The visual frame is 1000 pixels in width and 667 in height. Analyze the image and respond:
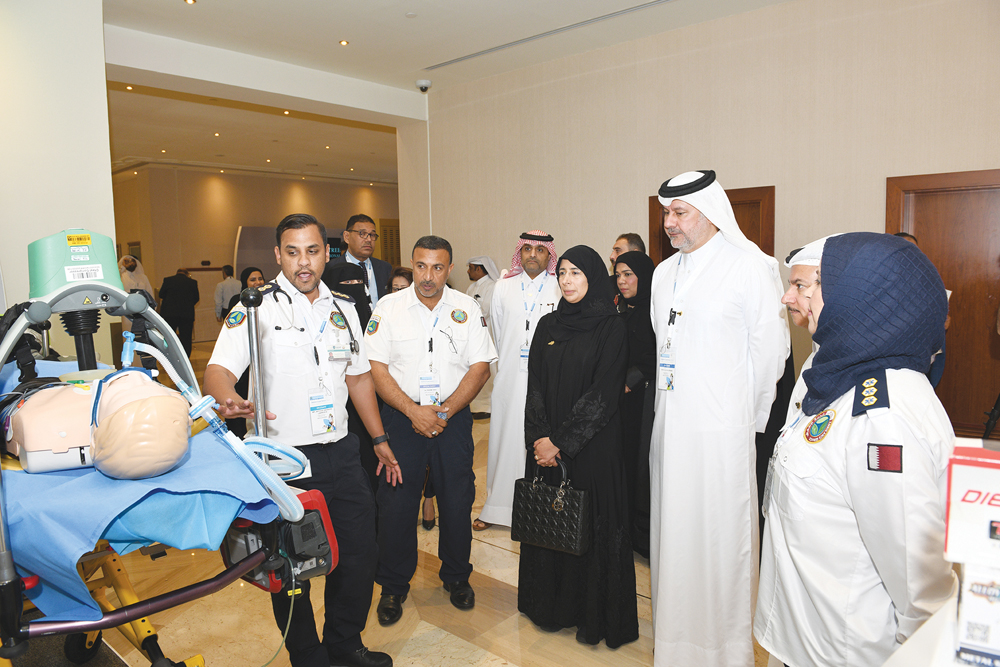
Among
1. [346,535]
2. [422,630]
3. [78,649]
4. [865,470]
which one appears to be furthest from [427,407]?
[865,470]

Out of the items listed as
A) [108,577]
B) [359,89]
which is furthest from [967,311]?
[359,89]

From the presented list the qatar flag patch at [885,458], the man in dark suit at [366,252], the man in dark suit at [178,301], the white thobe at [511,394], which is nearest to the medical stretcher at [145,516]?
the qatar flag patch at [885,458]

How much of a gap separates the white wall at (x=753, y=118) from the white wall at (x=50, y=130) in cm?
385

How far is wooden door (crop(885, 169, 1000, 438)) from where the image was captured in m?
4.40

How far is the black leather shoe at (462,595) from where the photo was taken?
3.06m

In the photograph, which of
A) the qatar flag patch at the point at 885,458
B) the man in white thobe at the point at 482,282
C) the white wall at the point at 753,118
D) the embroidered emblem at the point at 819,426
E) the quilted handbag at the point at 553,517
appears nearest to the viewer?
the qatar flag patch at the point at 885,458

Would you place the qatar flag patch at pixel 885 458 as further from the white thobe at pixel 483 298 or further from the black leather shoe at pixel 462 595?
the white thobe at pixel 483 298

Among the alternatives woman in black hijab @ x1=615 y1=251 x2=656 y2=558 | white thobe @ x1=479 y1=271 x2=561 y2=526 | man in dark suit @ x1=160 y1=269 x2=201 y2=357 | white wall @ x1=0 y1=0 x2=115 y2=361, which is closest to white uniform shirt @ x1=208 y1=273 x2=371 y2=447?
woman in black hijab @ x1=615 y1=251 x2=656 y2=558

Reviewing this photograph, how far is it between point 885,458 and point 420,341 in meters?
2.15

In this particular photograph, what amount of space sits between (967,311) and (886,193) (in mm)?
1006

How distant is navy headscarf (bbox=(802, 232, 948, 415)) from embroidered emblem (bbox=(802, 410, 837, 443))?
1.2 inches

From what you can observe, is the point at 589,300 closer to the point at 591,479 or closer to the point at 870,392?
the point at 591,479

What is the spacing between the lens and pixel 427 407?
9.72 feet

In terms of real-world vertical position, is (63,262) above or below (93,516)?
above
